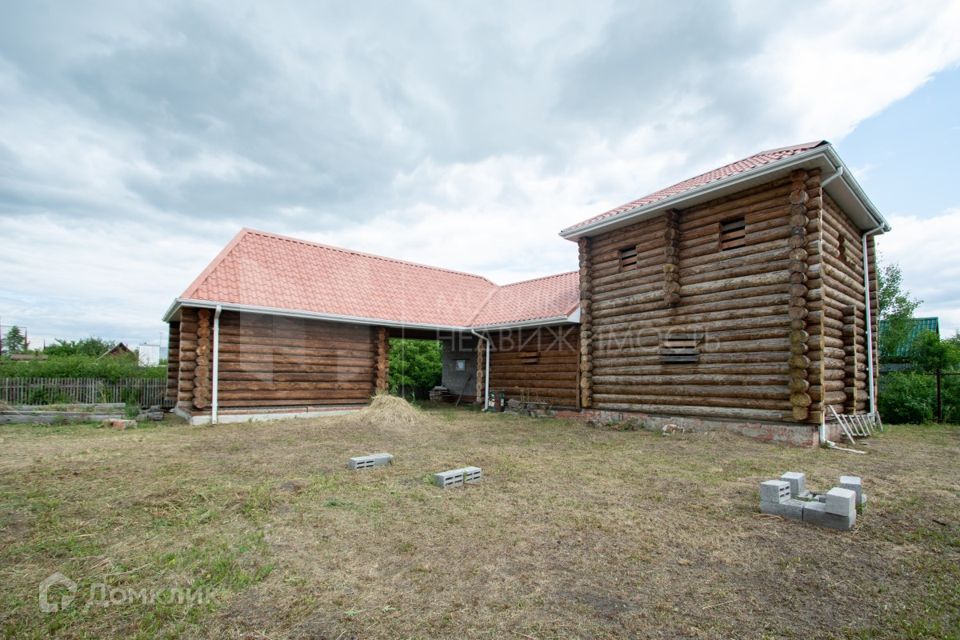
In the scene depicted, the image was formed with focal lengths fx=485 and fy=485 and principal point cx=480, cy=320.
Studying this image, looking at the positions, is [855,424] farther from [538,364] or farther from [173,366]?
[173,366]

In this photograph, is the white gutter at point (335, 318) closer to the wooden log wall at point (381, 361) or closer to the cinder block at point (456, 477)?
the wooden log wall at point (381, 361)

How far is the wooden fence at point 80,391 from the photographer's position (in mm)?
14195

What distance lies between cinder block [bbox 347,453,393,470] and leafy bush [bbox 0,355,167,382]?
12962mm

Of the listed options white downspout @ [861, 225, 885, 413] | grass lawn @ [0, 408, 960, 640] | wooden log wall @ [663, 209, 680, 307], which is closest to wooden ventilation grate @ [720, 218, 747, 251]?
wooden log wall @ [663, 209, 680, 307]

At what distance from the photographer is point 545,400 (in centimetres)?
1488

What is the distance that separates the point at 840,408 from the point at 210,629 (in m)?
12.2

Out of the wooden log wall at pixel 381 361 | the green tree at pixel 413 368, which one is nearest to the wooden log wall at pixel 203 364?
the wooden log wall at pixel 381 361

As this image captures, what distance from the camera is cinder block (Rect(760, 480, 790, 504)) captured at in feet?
16.4

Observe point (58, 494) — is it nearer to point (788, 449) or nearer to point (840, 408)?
point (788, 449)

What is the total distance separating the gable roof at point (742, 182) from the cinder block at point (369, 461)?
8.13 meters

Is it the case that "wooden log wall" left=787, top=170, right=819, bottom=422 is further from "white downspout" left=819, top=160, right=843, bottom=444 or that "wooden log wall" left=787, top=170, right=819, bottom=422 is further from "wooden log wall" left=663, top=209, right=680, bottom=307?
"wooden log wall" left=663, top=209, right=680, bottom=307

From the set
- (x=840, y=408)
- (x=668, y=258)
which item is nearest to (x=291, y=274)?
(x=668, y=258)

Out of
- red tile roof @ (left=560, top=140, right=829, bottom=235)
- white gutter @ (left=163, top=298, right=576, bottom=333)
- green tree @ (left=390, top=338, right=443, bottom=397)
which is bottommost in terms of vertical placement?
green tree @ (left=390, top=338, right=443, bottom=397)

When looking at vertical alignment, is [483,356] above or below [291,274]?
below
